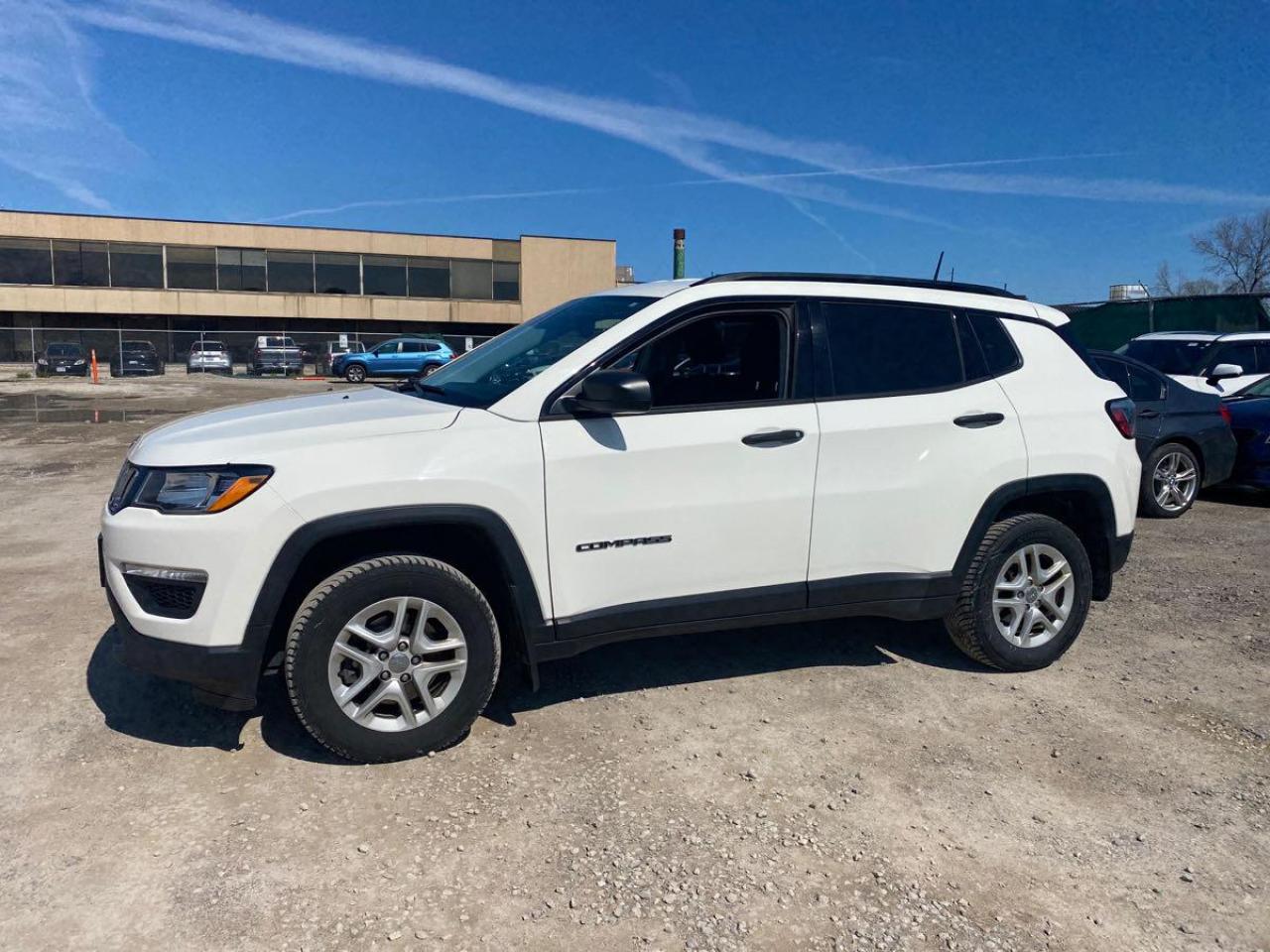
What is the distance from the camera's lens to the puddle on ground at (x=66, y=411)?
16.8 meters

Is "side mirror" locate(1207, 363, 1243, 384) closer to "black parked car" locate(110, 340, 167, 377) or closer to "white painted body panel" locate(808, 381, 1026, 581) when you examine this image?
"white painted body panel" locate(808, 381, 1026, 581)

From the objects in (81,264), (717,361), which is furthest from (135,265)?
(717,361)

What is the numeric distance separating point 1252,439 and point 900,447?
7058 millimetres

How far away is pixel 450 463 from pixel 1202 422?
26.8 feet

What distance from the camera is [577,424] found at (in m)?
3.64

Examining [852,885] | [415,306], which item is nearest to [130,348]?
[415,306]

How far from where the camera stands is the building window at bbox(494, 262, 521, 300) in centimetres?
5019

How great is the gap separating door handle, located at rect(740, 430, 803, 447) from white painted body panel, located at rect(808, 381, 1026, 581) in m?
0.14

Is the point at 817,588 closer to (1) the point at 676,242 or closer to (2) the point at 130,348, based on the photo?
(1) the point at 676,242

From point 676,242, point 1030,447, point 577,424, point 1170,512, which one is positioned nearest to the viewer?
point 577,424

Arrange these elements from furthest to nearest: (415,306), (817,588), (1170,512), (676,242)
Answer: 1. (415,306)
2. (676,242)
3. (1170,512)
4. (817,588)

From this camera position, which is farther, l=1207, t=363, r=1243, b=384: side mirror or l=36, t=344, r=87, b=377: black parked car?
l=36, t=344, r=87, b=377: black parked car

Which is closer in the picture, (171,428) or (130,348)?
(171,428)

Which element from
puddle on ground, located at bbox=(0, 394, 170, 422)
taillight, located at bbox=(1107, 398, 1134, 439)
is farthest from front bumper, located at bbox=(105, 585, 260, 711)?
puddle on ground, located at bbox=(0, 394, 170, 422)
